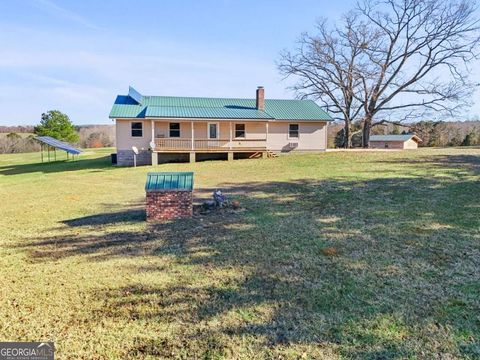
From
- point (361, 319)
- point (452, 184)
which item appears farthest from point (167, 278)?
point (452, 184)

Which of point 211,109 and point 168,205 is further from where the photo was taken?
point 211,109

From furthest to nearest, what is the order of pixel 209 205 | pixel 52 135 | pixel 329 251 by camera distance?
1. pixel 52 135
2. pixel 209 205
3. pixel 329 251

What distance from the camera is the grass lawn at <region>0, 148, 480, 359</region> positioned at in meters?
3.13

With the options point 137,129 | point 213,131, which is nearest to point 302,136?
point 213,131

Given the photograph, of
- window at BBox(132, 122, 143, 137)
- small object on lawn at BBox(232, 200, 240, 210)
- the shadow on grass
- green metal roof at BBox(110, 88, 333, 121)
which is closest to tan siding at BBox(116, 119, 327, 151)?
window at BBox(132, 122, 143, 137)

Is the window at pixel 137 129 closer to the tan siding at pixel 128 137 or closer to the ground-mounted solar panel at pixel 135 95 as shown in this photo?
the tan siding at pixel 128 137

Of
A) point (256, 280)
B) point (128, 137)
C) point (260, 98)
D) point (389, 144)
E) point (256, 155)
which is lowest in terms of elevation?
point (256, 280)

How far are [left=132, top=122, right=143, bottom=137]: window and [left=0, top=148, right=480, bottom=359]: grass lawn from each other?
13.4 meters

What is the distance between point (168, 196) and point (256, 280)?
3746 millimetres

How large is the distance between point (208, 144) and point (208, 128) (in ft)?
4.58

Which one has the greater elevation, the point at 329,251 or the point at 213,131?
the point at 213,131

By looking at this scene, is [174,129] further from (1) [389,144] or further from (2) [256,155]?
(1) [389,144]

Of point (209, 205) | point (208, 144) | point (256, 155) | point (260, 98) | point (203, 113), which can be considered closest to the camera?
point (209, 205)

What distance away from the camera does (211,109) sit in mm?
23391
